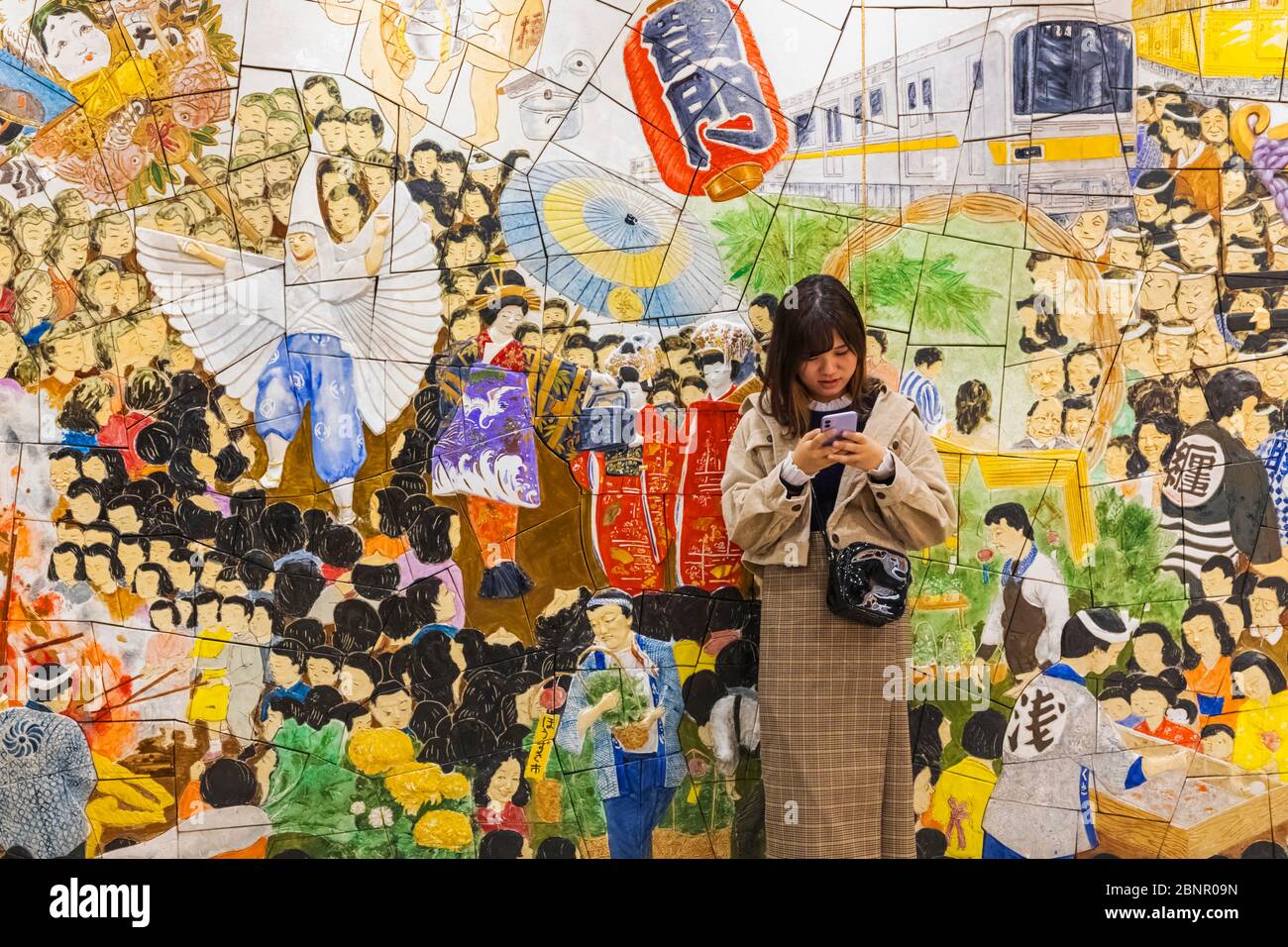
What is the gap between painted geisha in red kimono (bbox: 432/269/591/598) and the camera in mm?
2646

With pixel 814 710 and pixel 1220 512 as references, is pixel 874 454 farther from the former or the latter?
pixel 1220 512

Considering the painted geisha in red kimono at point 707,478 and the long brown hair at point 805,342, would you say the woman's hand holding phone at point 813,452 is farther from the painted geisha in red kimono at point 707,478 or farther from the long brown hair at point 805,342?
the painted geisha in red kimono at point 707,478

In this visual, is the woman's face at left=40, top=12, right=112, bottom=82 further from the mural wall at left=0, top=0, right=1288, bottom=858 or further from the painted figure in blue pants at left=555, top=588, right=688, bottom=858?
the painted figure in blue pants at left=555, top=588, right=688, bottom=858

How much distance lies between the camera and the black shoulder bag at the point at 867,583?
229cm

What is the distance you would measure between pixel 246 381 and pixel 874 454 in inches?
58.5

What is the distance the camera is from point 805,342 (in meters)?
2.34

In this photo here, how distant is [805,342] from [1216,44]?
52.3 inches

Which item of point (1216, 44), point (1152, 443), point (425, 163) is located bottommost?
point (1152, 443)

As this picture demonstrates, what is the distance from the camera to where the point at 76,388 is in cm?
263

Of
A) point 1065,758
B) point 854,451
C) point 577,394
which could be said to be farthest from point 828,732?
point 577,394

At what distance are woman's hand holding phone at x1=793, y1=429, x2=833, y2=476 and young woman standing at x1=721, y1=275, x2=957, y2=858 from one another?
3 cm

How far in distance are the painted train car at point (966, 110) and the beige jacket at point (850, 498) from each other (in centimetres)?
60

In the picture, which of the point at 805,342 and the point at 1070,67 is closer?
the point at 805,342

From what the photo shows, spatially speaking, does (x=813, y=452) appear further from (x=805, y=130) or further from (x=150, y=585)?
(x=150, y=585)
